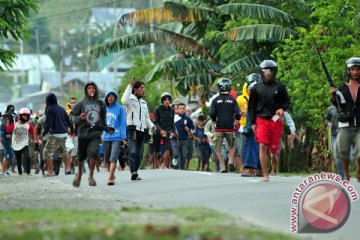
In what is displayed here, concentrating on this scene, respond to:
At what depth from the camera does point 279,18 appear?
37.1m

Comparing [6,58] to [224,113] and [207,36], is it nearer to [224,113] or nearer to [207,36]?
[224,113]

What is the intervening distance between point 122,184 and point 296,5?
16.3 metres

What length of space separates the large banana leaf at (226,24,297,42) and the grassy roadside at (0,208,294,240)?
21.9 m

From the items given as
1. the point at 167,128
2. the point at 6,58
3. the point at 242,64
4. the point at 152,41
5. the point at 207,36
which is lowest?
the point at 167,128

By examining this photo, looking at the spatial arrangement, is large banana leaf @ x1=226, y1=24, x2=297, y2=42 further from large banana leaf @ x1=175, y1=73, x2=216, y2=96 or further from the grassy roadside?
the grassy roadside

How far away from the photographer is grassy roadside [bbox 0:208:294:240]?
10688mm

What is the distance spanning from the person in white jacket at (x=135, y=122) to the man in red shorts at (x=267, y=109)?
11.4 ft

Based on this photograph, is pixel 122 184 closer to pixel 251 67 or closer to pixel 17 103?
pixel 251 67

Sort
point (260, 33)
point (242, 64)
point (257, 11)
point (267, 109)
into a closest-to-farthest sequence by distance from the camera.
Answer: point (267, 109)
point (257, 11)
point (260, 33)
point (242, 64)

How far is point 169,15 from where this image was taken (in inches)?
1603

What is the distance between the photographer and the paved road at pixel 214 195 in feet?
46.0

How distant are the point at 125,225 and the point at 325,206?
7.82ft

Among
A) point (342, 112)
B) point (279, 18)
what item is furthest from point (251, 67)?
point (342, 112)

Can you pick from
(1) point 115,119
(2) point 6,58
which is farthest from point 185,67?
(1) point 115,119
